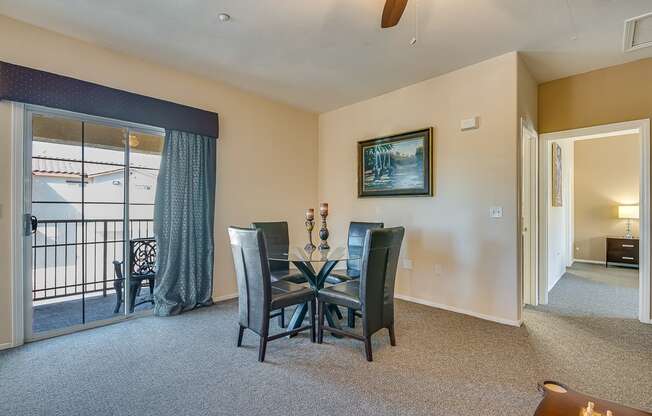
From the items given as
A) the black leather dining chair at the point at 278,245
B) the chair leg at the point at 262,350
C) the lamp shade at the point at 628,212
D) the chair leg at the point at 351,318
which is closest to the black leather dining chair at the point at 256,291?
the chair leg at the point at 262,350

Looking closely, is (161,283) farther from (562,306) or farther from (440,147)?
(562,306)

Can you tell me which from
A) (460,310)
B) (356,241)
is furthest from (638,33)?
(356,241)

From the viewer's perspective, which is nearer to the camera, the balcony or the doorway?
the balcony

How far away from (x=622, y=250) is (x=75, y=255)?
8253 mm

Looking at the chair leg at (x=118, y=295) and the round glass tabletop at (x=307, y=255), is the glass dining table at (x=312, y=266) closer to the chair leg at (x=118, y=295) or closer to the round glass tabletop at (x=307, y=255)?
the round glass tabletop at (x=307, y=255)

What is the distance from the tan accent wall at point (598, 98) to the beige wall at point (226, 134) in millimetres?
3147

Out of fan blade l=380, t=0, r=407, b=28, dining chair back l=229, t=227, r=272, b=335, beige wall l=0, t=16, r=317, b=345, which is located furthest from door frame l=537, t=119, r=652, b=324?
dining chair back l=229, t=227, r=272, b=335

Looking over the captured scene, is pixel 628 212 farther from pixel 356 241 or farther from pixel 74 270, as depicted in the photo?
pixel 74 270

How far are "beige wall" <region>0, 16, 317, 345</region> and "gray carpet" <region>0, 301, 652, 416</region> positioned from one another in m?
0.89

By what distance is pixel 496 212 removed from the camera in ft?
10.3

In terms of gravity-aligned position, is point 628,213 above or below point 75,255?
above

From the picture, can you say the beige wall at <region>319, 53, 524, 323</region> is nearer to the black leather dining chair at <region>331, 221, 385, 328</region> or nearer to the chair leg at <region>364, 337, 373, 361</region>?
the black leather dining chair at <region>331, 221, 385, 328</region>

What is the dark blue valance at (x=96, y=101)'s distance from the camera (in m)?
2.46

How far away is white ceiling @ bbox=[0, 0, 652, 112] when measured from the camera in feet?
7.68
